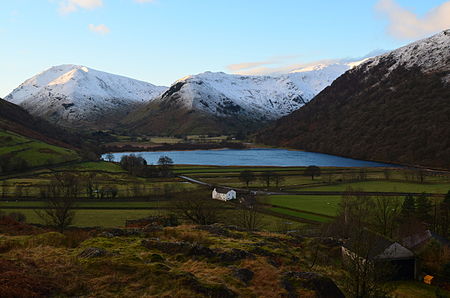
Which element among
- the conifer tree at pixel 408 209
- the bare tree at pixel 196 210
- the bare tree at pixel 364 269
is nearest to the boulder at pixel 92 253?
the bare tree at pixel 364 269

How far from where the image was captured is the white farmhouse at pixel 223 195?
84969 mm

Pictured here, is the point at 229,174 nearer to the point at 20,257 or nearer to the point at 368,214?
the point at 368,214

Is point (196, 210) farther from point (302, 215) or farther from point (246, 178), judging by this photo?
point (246, 178)

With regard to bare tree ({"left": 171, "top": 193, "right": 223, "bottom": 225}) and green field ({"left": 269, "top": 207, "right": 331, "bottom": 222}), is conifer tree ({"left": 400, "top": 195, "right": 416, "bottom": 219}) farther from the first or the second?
bare tree ({"left": 171, "top": 193, "right": 223, "bottom": 225})

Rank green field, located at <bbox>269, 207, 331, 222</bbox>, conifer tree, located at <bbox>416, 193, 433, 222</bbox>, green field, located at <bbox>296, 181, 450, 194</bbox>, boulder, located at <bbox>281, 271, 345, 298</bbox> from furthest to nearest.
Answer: green field, located at <bbox>296, 181, 450, 194</bbox>
green field, located at <bbox>269, 207, 331, 222</bbox>
conifer tree, located at <bbox>416, 193, 433, 222</bbox>
boulder, located at <bbox>281, 271, 345, 298</bbox>

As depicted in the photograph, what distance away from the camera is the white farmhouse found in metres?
85.0

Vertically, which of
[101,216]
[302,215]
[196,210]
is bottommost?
[302,215]

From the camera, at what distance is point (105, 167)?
461 ft

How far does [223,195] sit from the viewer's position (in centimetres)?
8550

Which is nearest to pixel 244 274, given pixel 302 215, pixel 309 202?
pixel 302 215

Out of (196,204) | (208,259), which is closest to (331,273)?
(208,259)

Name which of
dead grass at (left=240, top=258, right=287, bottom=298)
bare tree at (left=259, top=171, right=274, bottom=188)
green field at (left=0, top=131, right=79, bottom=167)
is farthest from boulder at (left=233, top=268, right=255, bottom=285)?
green field at (left=0, top=131, right=79, bottom=167)

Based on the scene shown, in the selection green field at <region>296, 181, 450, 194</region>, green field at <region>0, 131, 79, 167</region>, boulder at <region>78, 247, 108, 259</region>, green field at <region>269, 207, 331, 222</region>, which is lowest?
green field at <region>269, 207, 331, 222</region>

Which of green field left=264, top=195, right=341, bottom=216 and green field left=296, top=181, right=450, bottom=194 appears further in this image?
green field left=296, top=181, right=450, bottom=194
